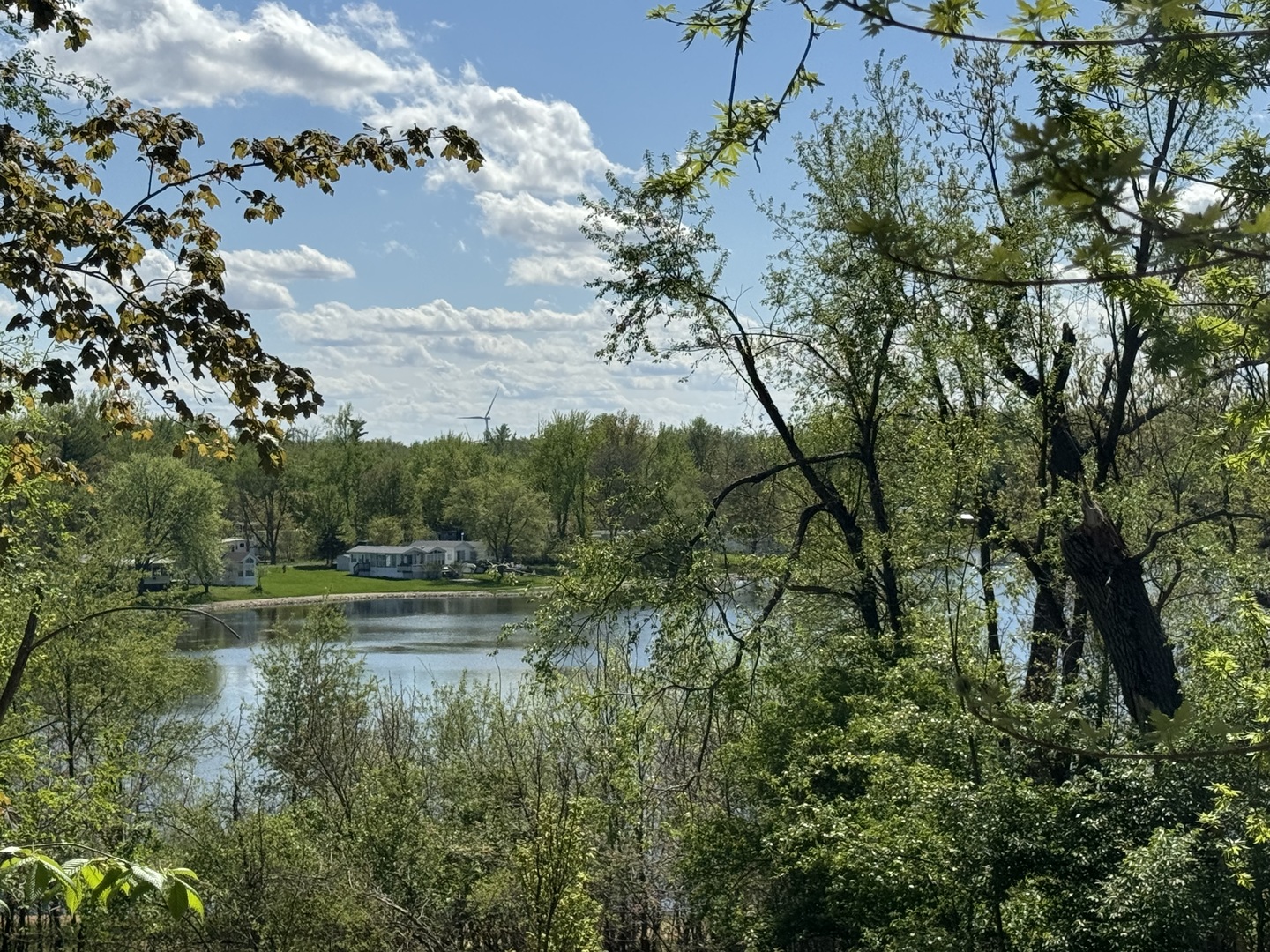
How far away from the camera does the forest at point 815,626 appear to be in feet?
14.0

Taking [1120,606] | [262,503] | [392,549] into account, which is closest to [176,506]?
[392,549]

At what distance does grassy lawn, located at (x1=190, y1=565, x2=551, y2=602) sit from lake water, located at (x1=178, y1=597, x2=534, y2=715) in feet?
10.6

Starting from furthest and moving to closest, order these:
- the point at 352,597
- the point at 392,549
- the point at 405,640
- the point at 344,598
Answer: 1. the point at 392,549
2. the point at 352,597
3. the point at 344,598
4. the point at 405,640

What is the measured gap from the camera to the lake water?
31.0 metres

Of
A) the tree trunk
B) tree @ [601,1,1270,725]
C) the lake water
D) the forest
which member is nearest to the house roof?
the lake water

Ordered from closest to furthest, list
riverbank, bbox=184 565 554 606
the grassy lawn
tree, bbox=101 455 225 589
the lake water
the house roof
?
the lake water < tree, bbox=101 455 225 589 < riverbank, bbox=184 565 554 606 < the grassy lawn < the house roof

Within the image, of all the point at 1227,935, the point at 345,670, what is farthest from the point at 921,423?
the point at 345,670

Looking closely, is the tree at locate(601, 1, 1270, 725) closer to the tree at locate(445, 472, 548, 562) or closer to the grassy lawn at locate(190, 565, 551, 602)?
the grassy lawn at locate(190, 565, 551, 602)

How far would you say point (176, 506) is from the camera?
50.9 meters

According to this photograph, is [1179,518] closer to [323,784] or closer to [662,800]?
[662,800]

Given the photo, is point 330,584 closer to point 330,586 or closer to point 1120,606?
point 330,586

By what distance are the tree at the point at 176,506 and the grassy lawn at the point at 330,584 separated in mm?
6577

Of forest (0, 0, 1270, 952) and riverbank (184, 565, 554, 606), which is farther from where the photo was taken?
riverbank (184, 565, 554, 606)

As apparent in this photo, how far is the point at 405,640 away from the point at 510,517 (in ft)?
90.7
